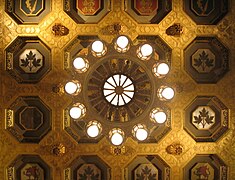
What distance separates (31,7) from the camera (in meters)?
6.02

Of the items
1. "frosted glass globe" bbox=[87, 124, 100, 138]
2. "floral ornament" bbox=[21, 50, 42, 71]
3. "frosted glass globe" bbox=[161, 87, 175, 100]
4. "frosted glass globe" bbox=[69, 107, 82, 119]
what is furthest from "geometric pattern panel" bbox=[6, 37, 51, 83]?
"frosted glass globe" bbox=[161, 87, 175, 100]

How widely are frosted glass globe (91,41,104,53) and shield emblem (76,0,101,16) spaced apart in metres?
0.83

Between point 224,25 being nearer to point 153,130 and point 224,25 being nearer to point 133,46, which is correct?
point 133,46

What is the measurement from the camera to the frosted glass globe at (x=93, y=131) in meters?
5.53

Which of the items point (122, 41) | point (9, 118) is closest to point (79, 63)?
point (122, 41)

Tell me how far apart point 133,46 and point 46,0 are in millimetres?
1712

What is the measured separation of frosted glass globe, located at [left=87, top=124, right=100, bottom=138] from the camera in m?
5.53

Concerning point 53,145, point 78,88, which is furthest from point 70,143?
point 78,88

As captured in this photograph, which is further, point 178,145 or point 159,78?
point 178,145

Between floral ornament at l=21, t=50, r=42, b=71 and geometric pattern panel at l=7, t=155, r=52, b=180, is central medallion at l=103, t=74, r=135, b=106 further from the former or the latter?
geometric pattern panel at l=7, t=155, r=52, b=180

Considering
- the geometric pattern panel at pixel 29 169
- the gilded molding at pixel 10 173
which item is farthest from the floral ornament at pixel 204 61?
the gilded molding at pixel 10 173

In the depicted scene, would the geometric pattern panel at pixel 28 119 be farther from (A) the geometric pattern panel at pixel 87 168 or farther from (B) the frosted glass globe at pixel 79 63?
(B) the frosted glass globe at pixel 79 63

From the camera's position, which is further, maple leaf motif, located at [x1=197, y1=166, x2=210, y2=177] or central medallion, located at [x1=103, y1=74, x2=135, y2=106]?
maple leaf motif, located at [x1=197, y1=166, x2=210, y2=177]

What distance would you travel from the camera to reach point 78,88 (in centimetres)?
561
